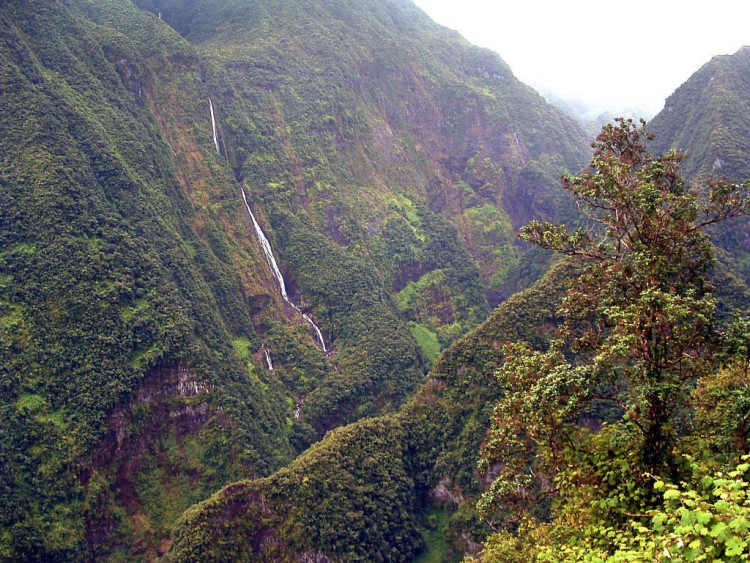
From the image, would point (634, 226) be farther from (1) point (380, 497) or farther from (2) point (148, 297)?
(2) point (148, 297)

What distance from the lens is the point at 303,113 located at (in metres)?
96.9

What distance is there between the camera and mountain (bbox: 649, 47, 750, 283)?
69250mm

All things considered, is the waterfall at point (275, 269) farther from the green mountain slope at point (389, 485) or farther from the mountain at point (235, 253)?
the green mountain slope at point (389, 485)

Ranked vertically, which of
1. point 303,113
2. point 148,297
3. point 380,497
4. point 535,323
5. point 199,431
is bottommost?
point 199,431

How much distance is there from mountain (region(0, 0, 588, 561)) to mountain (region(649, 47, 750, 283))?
72.0 feet

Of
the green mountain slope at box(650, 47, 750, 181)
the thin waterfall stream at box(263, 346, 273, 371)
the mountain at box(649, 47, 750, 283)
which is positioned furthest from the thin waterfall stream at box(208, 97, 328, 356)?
the green mountain slope at box(650, 47, 750, 181)

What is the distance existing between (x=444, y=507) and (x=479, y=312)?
1852 inches

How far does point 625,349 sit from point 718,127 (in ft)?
276

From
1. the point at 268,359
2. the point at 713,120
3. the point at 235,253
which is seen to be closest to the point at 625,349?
the point at 268,359

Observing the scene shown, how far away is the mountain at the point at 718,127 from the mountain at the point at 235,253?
21.9 m

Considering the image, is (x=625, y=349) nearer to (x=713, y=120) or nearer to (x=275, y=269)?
(x=275, y=269)

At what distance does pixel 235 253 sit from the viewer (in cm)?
7362

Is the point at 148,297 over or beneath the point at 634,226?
beneath

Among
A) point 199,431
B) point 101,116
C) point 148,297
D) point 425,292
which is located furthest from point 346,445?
point 101,116
